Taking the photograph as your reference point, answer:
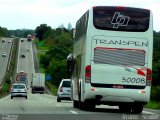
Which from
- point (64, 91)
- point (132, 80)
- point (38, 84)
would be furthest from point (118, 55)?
point (38, 84)

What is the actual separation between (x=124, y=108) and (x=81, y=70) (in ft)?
9.46

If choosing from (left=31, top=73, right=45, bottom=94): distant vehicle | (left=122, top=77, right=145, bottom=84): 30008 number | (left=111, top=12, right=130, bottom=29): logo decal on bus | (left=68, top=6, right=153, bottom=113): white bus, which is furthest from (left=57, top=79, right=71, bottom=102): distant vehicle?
(left=31, top=73, right=45, bottom=94): distant vehicle

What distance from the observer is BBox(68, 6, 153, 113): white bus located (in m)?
22.5

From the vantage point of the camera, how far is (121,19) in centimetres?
2278

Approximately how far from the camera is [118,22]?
22812 mm

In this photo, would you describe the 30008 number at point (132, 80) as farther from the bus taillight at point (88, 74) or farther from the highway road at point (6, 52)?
the highway road at point (6, 52)

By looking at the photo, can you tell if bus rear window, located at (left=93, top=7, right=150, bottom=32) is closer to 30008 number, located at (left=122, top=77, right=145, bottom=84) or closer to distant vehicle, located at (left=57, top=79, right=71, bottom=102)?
30008 number, located at (left=122, top=77, right=145, bottom=84)

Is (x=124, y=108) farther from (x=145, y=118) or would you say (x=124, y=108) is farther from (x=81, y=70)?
(x=145, y=118)

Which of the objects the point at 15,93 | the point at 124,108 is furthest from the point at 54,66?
the point at 124,108

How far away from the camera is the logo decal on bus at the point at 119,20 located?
22.8 m

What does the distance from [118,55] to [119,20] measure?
1.38 meters

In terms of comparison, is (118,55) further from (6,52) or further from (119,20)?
(6,52)

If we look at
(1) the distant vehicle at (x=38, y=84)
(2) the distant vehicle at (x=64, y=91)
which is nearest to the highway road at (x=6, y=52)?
(1) the distant vehicle at (x=38, y=84)

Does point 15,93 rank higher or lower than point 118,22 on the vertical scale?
lower
